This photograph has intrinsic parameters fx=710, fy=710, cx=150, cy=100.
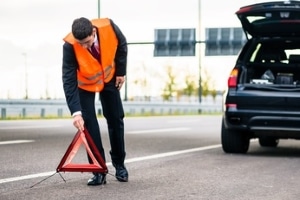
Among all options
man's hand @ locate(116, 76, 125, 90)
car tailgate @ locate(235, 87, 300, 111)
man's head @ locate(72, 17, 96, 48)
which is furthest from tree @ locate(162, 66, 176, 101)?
man's head @ locate(72, 17, 96, 48)

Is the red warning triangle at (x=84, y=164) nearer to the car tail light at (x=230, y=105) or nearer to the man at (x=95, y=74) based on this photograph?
the man at (x=95, y=74)

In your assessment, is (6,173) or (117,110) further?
(6,173)

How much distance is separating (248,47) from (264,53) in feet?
0.90

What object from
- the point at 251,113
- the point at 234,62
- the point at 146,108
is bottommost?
the point at 146,108

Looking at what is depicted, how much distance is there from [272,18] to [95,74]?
3.47m

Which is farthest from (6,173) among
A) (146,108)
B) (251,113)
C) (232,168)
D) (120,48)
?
(146,108)

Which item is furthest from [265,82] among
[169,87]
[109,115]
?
[169,87]

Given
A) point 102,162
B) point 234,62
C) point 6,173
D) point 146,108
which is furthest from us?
point 146,108

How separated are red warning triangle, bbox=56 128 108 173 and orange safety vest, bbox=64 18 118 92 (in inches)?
16.8

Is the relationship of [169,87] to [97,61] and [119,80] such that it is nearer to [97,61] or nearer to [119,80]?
[119,80]

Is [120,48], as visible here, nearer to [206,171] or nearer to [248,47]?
[206,171]

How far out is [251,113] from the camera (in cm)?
880

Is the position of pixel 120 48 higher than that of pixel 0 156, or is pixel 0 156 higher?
pixel 120 48

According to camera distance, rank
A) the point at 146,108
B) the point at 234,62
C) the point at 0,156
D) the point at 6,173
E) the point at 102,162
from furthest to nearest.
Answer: the point at 146,108
the point at 234,62
the point at 0,156
the point at 6,173
the point at 102,162
